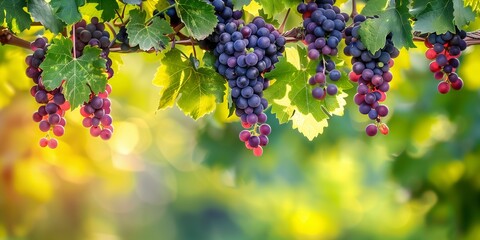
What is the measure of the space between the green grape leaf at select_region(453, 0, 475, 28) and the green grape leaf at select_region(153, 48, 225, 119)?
1.47 feet

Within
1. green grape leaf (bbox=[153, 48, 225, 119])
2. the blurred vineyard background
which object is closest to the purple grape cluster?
green grape leaf (bbox=[153, 48, 225, 119])

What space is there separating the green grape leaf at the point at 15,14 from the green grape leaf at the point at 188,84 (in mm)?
267

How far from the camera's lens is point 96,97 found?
1.58 metres

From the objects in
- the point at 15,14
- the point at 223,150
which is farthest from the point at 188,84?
the point at 223,150

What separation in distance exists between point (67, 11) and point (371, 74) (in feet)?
1.82

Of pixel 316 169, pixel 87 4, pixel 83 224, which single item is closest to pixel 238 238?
pixel 316 169

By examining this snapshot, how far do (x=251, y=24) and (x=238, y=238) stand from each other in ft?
36.8

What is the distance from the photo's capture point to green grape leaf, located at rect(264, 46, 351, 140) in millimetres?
1614

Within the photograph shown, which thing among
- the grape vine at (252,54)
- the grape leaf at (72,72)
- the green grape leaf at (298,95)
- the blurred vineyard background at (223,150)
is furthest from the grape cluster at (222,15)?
the blurred vineyard background at (223,150)

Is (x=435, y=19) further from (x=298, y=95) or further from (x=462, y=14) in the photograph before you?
(x=298, y=95)

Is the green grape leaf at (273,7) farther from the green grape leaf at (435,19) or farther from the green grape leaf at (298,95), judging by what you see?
the green grape leaf at (435,19)

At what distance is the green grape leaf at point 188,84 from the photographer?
166 cm

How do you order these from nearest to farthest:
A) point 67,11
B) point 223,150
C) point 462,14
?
point 67,11 → point 462,14 → point 223,150

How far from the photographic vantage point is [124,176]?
4.52 m
